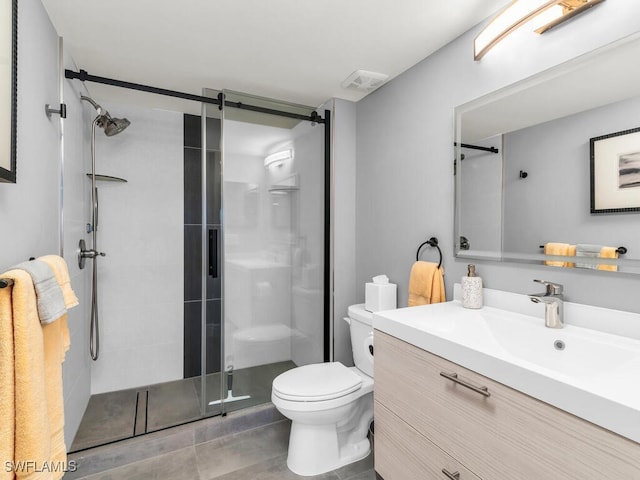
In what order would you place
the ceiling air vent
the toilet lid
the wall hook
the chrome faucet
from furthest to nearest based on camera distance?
the ceiling air vent
the toilet lid
the wall hook
the chrome faucet

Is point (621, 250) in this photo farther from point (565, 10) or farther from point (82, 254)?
point (82, 254)

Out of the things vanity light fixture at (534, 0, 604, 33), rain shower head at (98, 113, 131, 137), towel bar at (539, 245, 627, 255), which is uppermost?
vanity light fixture at (534, 0, 604, 33)

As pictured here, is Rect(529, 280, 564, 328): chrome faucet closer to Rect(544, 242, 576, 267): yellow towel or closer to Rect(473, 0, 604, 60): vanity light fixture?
Rect(544, 242, 576, 267): yellow towel

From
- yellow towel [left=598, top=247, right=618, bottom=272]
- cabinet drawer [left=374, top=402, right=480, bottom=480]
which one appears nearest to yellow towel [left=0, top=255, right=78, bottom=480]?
cabinet drawer [left=374, top=402, right=480, bottom=480]

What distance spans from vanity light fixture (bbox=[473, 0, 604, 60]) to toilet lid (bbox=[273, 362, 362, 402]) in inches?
67.3

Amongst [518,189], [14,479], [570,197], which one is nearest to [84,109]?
[14,479]

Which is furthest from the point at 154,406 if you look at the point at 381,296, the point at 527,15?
the point at 527,15

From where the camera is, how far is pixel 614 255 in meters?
1.13

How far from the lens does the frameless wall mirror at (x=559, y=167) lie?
111 cm

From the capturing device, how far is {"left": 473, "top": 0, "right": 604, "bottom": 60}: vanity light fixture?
1190mm

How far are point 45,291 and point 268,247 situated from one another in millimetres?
1365

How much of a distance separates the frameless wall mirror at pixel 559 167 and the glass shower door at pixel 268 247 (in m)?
1.10

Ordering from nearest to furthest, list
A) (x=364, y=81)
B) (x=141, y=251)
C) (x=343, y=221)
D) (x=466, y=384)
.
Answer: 1. (x=466, y=384)
2. (x=364, y=81)
3. (x=343, y=221)
4. (x=141, y=251)

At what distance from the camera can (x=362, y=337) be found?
6.59 feet
